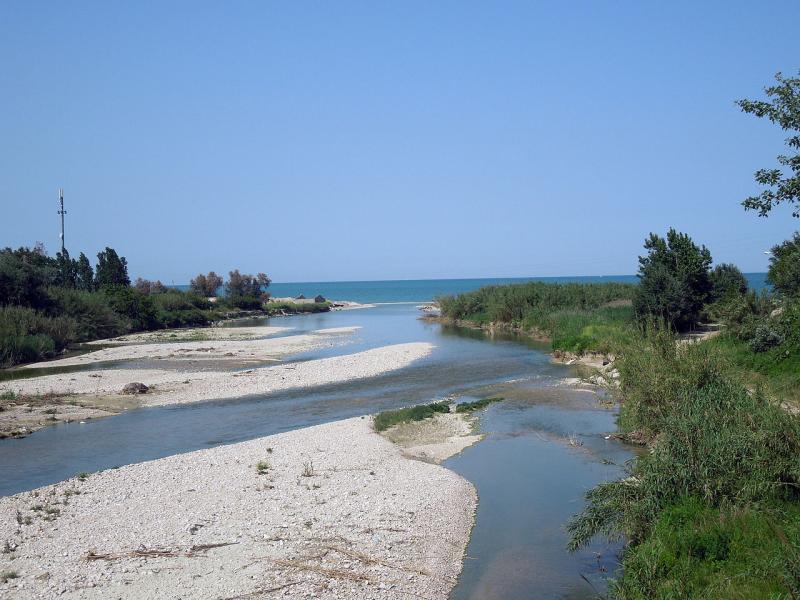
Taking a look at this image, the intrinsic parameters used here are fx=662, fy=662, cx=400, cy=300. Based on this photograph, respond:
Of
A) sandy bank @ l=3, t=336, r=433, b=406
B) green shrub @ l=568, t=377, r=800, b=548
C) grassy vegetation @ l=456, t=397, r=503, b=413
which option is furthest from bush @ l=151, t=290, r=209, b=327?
green shrub @ l=568, t=377, r=800, b=548

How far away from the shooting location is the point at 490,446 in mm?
19516

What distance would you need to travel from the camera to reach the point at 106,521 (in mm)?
12648

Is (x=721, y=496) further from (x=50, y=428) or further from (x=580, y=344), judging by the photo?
(x=580, y=344)

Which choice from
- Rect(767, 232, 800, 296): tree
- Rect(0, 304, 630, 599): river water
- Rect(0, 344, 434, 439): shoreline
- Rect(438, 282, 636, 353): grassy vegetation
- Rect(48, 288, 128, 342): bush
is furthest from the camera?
Rect(48, 288, 128, 342): bush

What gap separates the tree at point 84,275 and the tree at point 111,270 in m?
0.87

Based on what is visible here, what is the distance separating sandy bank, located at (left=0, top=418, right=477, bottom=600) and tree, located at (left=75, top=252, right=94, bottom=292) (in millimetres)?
62040

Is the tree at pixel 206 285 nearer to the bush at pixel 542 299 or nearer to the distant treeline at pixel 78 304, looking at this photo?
the distant treeline at pixel 78 304

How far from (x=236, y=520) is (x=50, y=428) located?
43.6 ft

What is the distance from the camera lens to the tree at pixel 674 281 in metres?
42.2

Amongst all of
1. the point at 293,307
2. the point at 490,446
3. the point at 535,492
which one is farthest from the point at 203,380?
the point at 293,307

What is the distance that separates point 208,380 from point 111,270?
50607mm

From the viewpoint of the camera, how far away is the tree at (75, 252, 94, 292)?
7244cm

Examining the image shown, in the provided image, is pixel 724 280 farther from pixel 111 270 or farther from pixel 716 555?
pixel 111 270

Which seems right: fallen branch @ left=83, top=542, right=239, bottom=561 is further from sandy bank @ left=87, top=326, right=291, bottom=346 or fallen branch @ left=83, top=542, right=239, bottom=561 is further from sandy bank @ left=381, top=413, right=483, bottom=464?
sandy bank @ left=87, top=326, right=291, bottom=346
